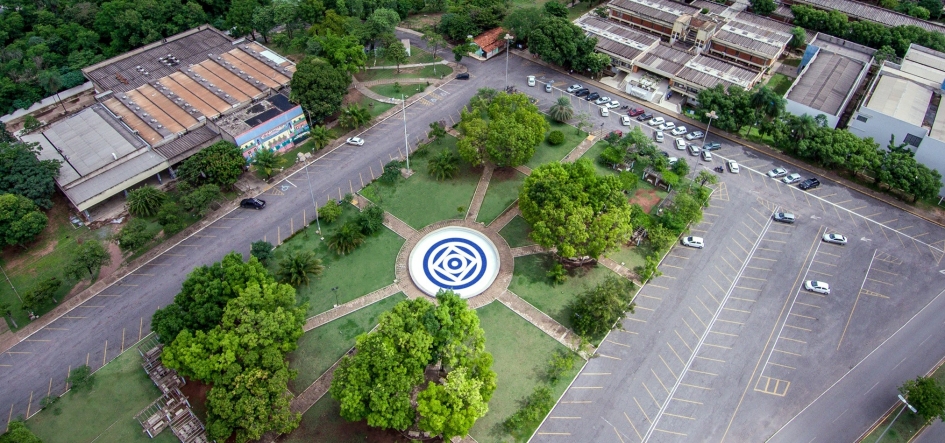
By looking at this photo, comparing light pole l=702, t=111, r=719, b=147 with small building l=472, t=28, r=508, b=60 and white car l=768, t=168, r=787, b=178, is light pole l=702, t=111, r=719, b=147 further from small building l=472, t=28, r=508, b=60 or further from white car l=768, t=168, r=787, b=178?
small building l=472, t=28, r=508, b=60

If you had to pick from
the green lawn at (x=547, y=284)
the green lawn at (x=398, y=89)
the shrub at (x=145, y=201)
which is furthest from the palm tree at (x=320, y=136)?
the green lawn at (x=547, y=284)

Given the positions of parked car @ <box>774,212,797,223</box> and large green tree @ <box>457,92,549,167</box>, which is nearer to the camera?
parked car @ <box>774,212,797,223</box>

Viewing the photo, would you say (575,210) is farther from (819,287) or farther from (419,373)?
(819,287)

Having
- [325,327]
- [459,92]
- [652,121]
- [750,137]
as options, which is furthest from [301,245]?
[750,137]

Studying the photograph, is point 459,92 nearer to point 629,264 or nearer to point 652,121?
point 652,121

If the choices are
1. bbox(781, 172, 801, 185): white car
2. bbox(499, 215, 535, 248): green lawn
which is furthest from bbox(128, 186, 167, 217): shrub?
bbox(781, 172, 801, 185): white car
